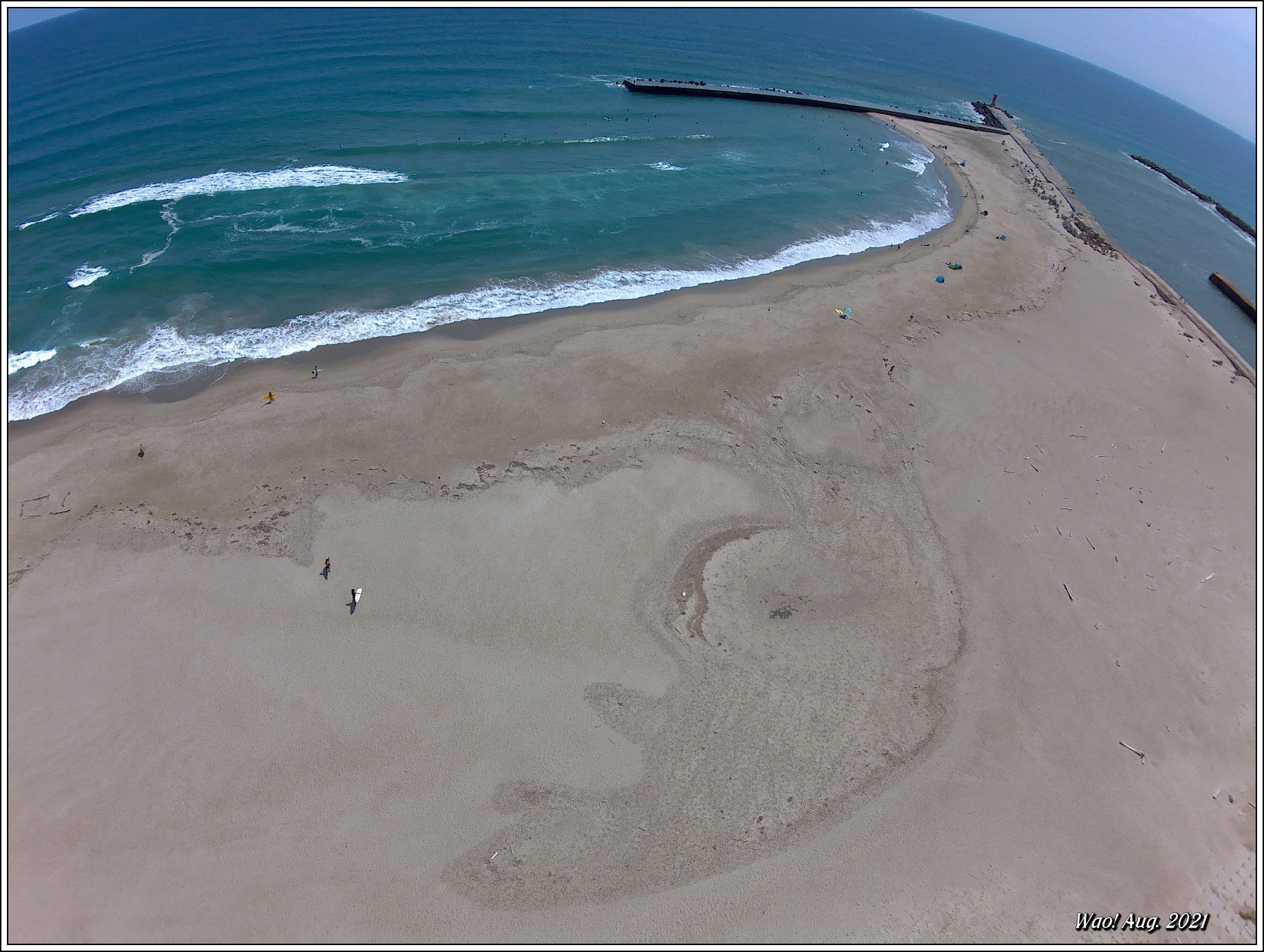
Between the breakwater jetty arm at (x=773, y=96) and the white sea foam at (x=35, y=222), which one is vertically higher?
the breakwater jetty arm at (x=773, y=96)

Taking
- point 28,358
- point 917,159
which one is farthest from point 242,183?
point 917,159

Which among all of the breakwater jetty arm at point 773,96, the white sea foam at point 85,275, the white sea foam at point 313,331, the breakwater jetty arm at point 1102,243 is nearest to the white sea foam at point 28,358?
the white sea foam at point 313,331

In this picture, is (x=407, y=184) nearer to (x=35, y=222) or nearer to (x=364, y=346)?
(x=364, y=346)

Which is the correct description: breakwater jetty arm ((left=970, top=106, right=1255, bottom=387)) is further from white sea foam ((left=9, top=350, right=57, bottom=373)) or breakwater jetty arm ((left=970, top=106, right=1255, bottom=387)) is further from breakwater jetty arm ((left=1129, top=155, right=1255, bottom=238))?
white sea foam ((left=9, top=350, right=57, bottom=373))

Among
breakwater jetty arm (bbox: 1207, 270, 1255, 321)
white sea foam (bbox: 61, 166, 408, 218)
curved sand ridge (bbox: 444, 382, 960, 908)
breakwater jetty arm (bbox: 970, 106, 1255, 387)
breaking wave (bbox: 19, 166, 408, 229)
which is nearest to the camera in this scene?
curved sand ridge (bbox: 444, 382, 960, 908)

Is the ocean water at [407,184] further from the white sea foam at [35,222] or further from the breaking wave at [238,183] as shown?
the breaking wave at [238,183]

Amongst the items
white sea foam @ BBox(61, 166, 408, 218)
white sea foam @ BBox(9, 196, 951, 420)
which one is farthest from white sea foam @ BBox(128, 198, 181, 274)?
white sea foam @ BBox(9, 196, 951, 420)
